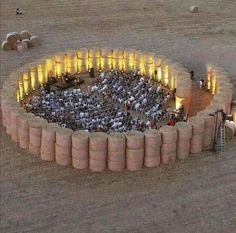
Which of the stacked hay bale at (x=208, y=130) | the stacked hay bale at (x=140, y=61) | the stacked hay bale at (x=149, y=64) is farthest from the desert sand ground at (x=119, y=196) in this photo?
the stacked hay bale at (x=140, y=61)

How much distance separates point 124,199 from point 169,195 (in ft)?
3.31

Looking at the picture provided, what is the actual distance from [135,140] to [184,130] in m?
1.28

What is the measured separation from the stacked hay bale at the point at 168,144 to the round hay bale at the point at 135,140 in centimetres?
54

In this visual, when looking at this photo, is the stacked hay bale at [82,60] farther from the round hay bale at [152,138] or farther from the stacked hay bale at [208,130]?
the round hay bale at [152,138]

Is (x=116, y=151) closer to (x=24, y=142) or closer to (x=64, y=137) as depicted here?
(x=64, y=137)

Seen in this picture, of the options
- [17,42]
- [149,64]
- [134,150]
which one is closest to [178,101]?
[149,64]

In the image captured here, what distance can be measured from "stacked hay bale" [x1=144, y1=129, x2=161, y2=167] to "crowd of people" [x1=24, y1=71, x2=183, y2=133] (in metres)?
1.33

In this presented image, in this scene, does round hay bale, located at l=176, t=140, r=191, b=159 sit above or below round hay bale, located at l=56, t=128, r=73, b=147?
below

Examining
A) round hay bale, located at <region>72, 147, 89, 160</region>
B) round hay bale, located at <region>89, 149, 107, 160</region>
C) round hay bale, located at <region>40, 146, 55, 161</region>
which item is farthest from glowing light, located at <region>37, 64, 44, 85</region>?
round hay bale, located at <region>89, 149, 107, 160</region>

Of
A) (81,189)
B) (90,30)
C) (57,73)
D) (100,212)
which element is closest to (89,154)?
(81,189)

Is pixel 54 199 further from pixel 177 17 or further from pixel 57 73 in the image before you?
pixel 177 17

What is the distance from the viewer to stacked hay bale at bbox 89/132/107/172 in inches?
518

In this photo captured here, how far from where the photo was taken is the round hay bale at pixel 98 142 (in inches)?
518

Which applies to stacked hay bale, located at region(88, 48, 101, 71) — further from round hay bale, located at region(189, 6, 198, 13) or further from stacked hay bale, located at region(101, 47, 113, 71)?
round hay bale, located at region(189, 6, 198, 13)
